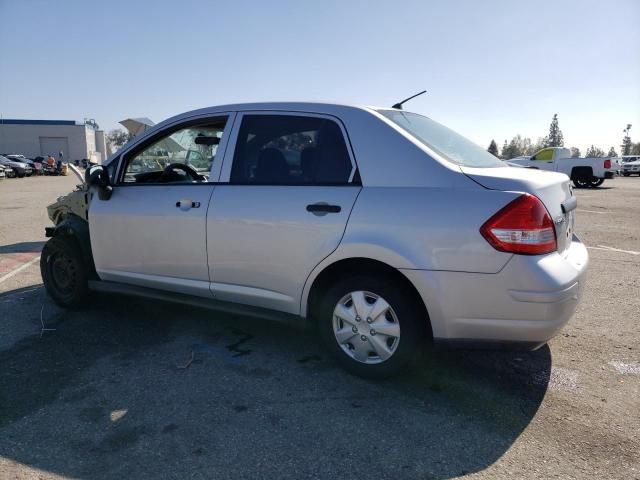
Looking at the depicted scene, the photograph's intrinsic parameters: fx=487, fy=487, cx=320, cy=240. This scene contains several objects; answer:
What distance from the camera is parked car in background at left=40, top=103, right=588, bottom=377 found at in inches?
106

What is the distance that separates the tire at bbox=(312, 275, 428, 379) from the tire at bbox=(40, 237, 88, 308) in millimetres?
2409

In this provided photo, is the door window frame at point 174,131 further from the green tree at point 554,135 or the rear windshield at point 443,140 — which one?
the green tree at point 554,135

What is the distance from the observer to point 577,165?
71.0 ft

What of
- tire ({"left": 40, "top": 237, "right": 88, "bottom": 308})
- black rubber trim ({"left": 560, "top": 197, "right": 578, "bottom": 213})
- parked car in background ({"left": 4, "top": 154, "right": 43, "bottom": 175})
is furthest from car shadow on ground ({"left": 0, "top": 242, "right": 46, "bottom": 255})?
parked car in background ({"left": 4, "top": 154, "right": 43, "bottom": 175})

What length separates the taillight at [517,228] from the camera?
2623 millimetres

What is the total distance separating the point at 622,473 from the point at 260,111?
3027mm

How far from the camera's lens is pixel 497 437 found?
2.56m

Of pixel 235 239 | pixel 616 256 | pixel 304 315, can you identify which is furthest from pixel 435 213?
pixel 616 256

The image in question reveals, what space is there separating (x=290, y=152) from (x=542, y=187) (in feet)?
5.34

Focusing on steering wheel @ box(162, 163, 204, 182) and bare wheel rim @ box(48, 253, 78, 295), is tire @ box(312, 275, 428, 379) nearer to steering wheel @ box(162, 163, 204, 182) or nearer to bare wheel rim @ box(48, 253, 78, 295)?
steering wheel @ box(162, 163, 204, 182)

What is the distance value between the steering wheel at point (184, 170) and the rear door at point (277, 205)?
2.19ft

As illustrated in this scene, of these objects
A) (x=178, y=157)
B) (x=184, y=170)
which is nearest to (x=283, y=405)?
(x=184, y=170)

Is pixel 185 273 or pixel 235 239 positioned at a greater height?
pixel 235 239

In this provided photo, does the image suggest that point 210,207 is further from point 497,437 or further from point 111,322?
point 497,437
